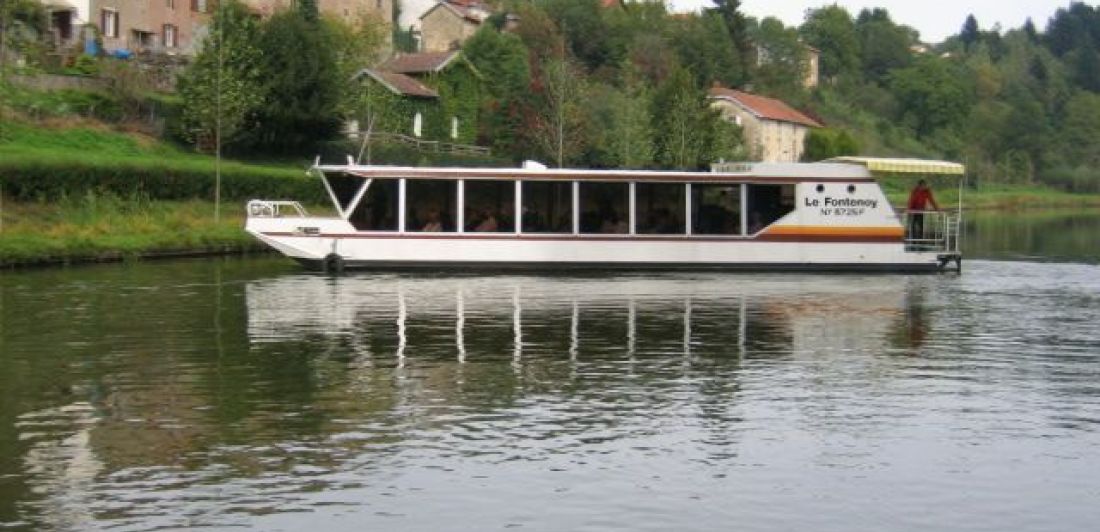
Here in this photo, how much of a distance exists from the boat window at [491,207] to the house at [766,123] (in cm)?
8265

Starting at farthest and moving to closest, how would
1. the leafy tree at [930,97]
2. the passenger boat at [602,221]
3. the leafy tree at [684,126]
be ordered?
the leafy tree at [930,97] < the leafy tree at [684,126] < the passenger boat at [602,221]

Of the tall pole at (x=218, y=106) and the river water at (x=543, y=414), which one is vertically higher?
the tall pole at (x=218, y=106)

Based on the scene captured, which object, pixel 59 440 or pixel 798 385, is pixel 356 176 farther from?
pixel 59 440

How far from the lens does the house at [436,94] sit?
82250mm

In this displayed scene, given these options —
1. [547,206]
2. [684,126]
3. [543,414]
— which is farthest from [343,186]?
[684,126]

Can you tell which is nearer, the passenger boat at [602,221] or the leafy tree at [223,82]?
the passenger boat at [602,221]

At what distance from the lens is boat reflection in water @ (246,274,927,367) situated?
20.6 metres

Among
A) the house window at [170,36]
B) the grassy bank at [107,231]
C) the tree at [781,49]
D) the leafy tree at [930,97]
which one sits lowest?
the grassy bank at [107,231]

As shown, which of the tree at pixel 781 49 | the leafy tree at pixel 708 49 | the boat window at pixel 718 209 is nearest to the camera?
the boat window at pixel 718 209

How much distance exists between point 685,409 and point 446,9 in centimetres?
11611

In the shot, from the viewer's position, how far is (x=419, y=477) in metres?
12.0

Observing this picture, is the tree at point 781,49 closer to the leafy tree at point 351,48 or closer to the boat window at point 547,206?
the leafy tree at point 351,48

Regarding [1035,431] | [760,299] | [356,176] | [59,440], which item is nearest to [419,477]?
[59,440]

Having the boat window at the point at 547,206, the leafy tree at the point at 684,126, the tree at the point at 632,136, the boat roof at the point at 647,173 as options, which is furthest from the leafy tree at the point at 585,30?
the boat window at the point at 547,206
